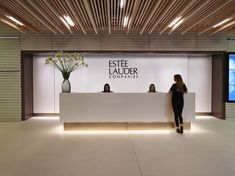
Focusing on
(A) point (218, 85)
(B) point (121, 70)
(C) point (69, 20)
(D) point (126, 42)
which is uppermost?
(C) point (69, 20)

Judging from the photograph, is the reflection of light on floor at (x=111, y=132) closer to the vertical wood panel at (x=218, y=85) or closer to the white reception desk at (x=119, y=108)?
the white reception desk at (x=119, y=108)

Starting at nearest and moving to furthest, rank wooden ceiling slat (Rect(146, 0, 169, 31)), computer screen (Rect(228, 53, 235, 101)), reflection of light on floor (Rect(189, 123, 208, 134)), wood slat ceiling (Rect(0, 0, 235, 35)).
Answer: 1. wood slat ceiling (Rect(0, 0, 235, 35))
2. wooden ceiling slat (Rect(146, 0, 169, 31))
3. reflection of light on floor (Rect(189, 123, 208, 134))
4. computer screen (Rect(228, 53, 235, 101))

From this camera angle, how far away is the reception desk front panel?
22.6 feet

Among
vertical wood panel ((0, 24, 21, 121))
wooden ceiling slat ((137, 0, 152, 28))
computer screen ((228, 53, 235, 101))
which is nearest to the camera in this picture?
wooden ceiling slat ((137, 0, 152, 28))

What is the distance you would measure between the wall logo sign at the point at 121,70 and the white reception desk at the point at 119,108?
2761 mm

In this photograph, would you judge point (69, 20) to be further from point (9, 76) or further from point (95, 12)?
point (9, 76)

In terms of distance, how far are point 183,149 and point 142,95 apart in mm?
2196

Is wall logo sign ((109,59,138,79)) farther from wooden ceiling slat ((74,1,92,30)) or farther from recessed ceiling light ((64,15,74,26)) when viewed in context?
recessed ceiling light ((64,15,74,26))

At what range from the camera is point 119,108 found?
6.99 metres

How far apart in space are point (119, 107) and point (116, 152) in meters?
2.09

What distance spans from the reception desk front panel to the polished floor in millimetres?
396

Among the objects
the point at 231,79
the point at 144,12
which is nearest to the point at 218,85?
the point at 231,79

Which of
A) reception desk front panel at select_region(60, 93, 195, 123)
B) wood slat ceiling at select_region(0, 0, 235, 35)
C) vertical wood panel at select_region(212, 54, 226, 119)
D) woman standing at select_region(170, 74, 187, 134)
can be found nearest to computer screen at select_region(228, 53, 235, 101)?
vertical wood panel at select_region(212, 54, 226, 119)

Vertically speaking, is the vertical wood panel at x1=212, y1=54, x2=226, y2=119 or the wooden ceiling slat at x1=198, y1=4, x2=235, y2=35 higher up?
the wooden ceiling slat at x1=198, y1=4, x2=235, y2=35
